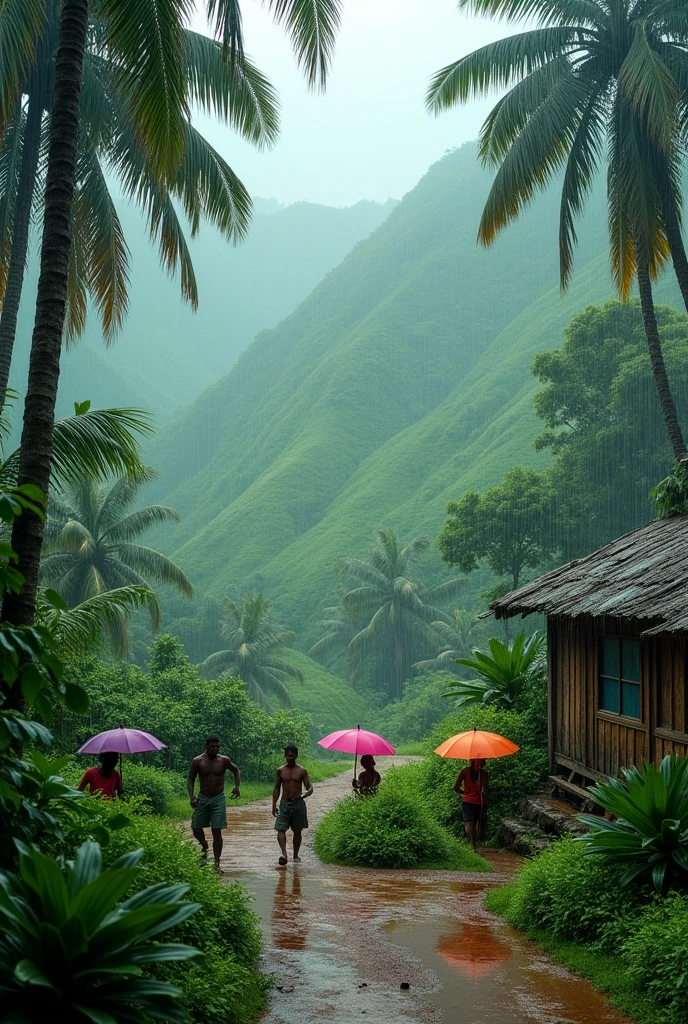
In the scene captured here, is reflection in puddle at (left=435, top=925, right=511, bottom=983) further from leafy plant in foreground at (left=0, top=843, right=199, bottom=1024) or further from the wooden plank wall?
leafy plant in foreground at (left=0, top=843, right=199, bottom=1024)

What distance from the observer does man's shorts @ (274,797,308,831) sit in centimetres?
1122

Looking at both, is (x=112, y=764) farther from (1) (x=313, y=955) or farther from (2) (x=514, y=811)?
(2) (x=514, y=811)

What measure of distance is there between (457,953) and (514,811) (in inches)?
262

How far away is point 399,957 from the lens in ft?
24.0

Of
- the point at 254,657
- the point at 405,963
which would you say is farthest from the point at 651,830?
the point at 254,657

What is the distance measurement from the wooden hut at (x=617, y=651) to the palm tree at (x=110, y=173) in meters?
6.49

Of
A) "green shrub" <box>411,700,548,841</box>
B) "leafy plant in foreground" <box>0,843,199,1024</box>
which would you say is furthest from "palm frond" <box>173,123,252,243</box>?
"leafy plant in foreground" <box>0,843,199,1024</box>

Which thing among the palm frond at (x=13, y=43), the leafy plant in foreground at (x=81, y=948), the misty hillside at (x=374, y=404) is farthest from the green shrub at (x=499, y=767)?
A: the misty hillside at (x=374, y=404)

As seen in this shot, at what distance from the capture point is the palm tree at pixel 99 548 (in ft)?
97.9

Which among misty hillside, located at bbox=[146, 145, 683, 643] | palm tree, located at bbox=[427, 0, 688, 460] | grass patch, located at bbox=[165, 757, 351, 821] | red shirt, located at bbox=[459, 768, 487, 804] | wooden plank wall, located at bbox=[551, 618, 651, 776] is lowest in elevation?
grass patch, located at bbox=[165, 757, 351, 821]

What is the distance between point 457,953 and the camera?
7516 mm

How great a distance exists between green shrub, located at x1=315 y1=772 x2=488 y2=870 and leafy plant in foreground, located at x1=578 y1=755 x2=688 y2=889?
13.9ft

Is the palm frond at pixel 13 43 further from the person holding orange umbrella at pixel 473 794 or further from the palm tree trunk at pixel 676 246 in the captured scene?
the palm tree trunk at pixel 676 246

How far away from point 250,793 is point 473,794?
9.54 m
